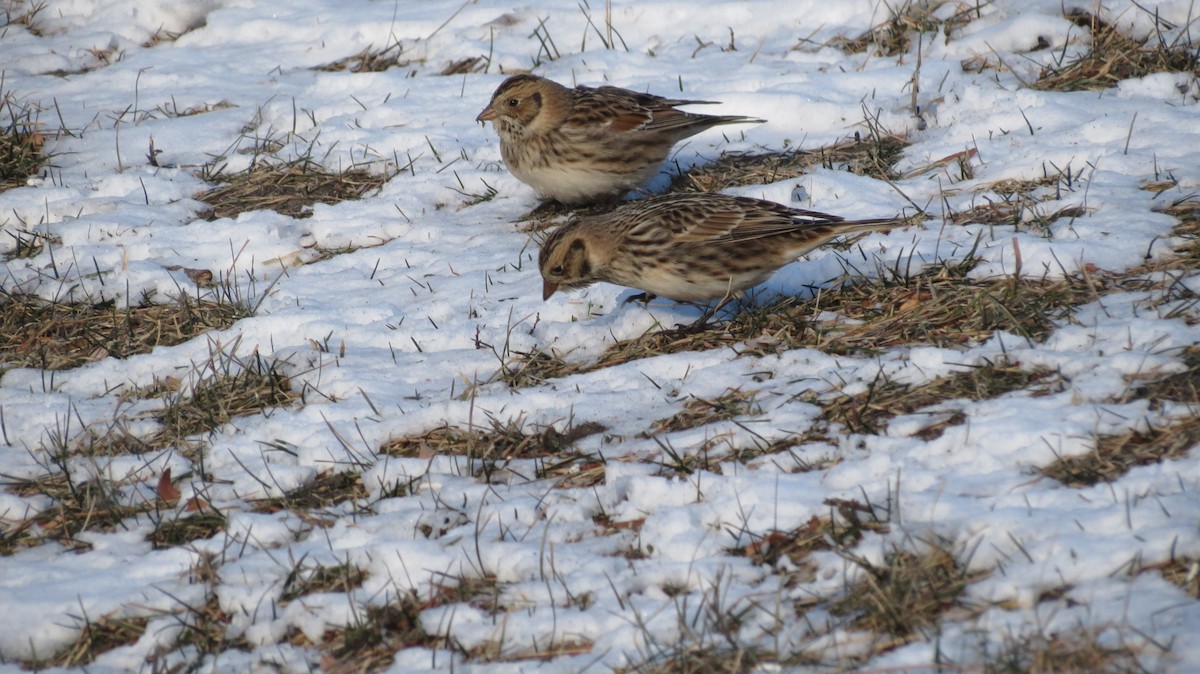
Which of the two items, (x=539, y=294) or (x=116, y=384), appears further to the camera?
(x=539, y=294)

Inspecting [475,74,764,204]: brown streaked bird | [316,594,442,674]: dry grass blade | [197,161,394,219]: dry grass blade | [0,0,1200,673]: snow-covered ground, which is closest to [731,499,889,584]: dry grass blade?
[0,0,1200,673]: snow-covered ground

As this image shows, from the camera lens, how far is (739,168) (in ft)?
24.4

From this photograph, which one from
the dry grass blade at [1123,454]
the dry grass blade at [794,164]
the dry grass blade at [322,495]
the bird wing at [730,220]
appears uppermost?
the bird wing at [730,220]

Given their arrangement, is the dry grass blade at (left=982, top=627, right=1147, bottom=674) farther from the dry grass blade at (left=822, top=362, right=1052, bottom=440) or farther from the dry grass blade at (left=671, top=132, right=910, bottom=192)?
the dry grass blade at (left=671, top=132, right=910, bottom=192)

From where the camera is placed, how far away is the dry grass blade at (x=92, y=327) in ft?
19.6

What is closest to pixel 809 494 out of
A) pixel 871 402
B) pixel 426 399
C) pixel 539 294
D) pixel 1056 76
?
pixel 871 402

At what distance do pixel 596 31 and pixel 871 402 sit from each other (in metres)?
5.70

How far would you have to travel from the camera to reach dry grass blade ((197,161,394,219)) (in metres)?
7.55

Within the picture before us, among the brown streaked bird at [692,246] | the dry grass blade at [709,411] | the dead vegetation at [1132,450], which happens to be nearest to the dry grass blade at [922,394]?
the dry grass blade at [709,411]

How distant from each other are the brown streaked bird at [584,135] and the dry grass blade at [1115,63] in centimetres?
206

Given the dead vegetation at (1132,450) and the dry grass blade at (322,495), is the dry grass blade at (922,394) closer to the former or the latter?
the dead vegetation at (1132,450)

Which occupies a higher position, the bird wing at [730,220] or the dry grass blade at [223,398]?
the bird wing at [730,220]

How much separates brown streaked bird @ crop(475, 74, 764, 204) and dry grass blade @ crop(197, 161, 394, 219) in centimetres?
106

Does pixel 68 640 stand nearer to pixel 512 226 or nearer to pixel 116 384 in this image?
pixel 116 384
